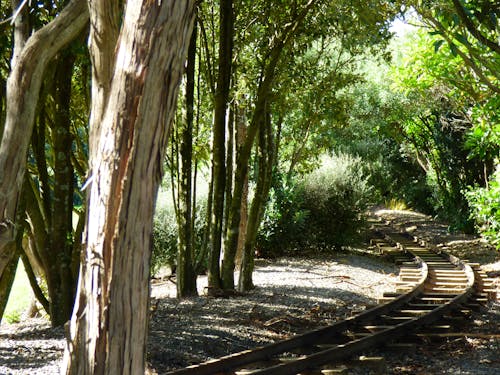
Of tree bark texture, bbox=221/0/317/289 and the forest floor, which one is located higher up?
tree bark texture, bbox=221/0/317/289

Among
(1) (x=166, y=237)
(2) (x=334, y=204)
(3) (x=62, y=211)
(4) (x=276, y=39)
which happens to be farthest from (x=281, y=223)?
(3) (x=62, y=211)

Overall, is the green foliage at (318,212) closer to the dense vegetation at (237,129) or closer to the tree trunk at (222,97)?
the dense vegetation at (237,129)

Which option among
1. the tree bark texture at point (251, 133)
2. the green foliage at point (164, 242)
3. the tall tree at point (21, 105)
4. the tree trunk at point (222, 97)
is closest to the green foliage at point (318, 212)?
the green foliage at point (164, 242)

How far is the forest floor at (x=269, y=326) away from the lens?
7383 millimetres

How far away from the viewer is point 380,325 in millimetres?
10117

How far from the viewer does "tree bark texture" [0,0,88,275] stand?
488 centimetres

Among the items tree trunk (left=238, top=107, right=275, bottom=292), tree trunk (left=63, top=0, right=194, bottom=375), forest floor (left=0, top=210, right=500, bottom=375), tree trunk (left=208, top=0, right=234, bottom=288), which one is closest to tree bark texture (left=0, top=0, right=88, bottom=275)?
tree trunk (left=63, top=0, right=194, bottom=375)

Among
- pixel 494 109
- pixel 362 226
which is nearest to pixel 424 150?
pixel 362 226

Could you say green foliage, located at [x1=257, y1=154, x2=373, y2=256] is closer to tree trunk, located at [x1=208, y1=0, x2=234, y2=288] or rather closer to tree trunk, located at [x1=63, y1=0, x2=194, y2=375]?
tree trunk, located at [x1=208, y1=0, x2=234, y2=288]

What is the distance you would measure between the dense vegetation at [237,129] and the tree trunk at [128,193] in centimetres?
9

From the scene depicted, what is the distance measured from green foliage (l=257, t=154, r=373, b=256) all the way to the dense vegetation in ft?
0.13

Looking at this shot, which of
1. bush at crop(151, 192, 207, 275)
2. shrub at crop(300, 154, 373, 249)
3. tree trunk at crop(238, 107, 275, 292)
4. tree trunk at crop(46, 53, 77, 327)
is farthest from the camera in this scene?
shrub at crop(300, 154, 373, 249)

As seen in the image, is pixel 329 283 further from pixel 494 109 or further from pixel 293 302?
pixel 494 109

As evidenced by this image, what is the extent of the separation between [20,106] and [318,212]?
51.3 ft
